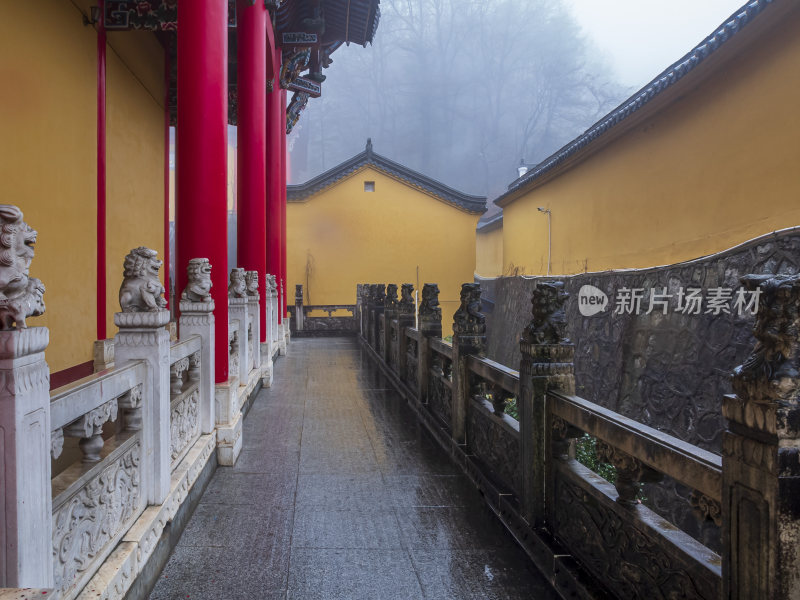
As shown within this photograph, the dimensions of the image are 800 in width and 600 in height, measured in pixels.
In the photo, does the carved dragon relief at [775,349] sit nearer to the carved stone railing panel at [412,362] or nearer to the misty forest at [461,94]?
the carved stone railing panel at [412,362]

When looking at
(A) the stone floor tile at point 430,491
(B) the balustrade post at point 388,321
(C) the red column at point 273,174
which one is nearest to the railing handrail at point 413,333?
(B) the balustrade post at point 388,321

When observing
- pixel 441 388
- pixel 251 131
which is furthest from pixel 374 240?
pixel 441 388

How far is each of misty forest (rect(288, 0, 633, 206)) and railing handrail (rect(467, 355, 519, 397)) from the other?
1669 inches

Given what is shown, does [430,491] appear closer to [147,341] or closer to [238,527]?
[238,527]

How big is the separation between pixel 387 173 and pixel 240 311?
593 inches

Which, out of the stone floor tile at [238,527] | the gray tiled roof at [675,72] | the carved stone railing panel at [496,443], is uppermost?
the gray tiled roof at [675,72]

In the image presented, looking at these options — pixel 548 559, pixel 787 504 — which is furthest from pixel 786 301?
pixel 548 559

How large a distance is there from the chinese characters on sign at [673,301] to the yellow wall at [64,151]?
19.5 feet

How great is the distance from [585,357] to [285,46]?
782cm

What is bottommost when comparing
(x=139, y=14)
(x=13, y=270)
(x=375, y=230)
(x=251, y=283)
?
(x=13, y=270)

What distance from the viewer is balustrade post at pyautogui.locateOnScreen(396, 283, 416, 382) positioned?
22.0 ft

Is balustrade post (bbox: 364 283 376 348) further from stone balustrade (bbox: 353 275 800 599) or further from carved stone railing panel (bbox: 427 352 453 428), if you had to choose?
stone balustrade (bbox: 353 275 800 599)

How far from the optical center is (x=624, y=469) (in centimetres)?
199

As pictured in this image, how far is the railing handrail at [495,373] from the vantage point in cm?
308
